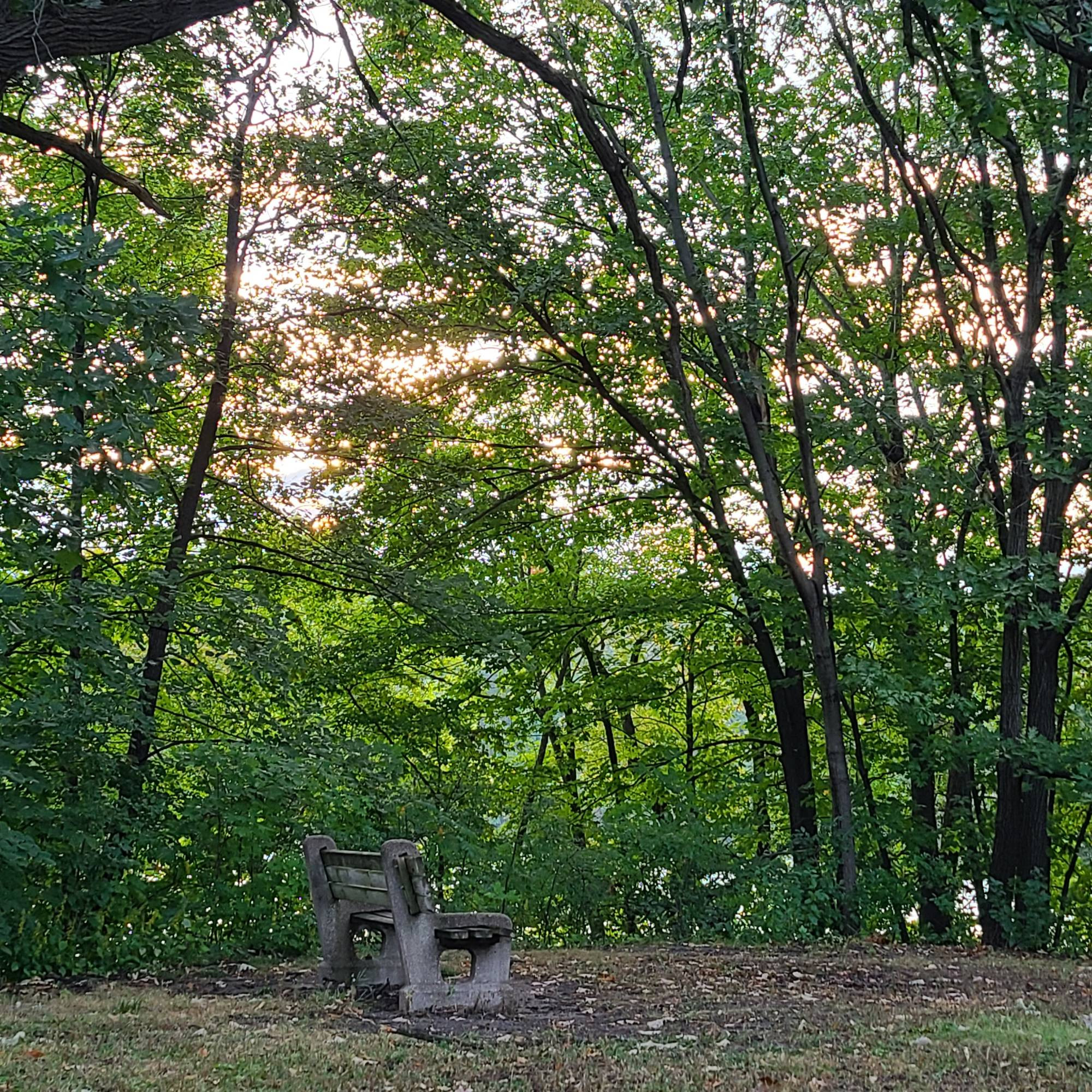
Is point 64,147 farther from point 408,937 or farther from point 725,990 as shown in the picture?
point 725,990

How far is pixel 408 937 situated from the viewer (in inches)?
223

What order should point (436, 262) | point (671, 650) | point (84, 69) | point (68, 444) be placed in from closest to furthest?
point (68, 444) < point (84, 69) < point (436, 262) < point (671, 650)

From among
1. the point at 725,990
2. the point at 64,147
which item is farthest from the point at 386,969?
the point at 64,147

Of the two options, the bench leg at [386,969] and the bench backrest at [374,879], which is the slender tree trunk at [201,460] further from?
the bench leg at [386,969]

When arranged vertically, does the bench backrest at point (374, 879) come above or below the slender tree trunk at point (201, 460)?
below

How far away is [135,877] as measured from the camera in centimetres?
762

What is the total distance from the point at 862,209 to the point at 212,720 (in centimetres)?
907

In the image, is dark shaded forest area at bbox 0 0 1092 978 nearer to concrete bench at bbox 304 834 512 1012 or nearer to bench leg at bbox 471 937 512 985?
concrete bench at bbox 304 834 512 1012

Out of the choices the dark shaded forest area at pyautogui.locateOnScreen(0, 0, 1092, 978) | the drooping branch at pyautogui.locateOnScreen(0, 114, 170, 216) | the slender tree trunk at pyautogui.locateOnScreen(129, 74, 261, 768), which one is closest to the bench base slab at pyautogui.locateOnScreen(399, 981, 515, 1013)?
the dark shaded forest area at pyautogui.locateOnScreen(0, 0, 1092, 978)

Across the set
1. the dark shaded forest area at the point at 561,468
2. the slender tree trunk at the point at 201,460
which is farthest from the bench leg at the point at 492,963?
the slender tree trunk at the point at 201,460

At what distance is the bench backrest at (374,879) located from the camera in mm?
5723

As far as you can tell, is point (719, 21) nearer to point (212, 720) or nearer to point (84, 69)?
point (84, 69)

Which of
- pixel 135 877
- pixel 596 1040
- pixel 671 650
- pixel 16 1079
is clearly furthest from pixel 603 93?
→ pixel 16 1079

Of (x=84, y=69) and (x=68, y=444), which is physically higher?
(x=84, y=69)
